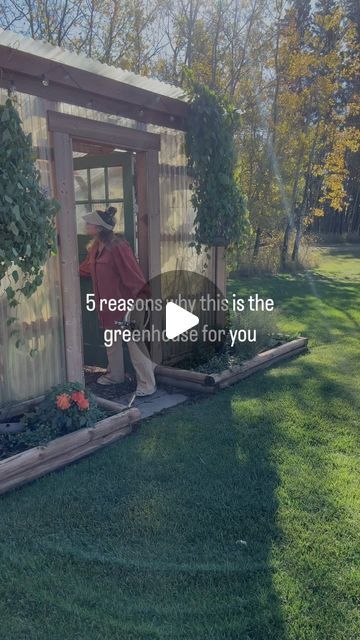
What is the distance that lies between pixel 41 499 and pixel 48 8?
535 inches

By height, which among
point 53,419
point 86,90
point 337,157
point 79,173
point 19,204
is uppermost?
point 337,157

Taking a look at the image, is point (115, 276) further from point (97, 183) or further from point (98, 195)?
point (97, 183)

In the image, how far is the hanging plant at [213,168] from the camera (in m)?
5.33

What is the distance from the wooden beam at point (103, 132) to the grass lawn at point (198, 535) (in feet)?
8.46

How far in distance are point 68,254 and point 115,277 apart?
78 cm

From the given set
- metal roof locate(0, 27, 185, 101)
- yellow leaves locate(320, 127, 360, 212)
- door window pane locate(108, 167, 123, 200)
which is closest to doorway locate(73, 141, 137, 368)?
door window pane locate(108, 167, 123, 200)

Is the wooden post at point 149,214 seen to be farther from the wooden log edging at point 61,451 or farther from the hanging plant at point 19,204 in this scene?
the hanging plant at point 19,204

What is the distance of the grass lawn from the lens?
231 cm

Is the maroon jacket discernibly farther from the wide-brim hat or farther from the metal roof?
the metal roof

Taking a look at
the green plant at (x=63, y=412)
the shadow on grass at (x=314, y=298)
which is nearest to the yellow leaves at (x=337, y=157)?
the shadow on grass at (x=314, y=298)

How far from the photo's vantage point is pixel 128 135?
15.8 feet

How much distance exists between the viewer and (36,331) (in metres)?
4.20

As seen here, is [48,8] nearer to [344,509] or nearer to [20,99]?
[20,99]

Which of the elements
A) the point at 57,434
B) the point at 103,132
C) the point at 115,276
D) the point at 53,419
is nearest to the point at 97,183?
the point at 103,132
